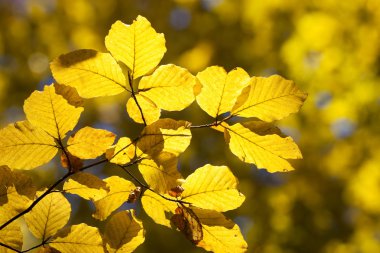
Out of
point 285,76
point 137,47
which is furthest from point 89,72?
point 285,76

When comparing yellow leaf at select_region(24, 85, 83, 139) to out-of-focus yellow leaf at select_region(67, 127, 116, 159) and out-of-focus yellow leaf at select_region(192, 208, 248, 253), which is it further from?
out-of-focus yellow leaf at select_region(192, 208, 248, 253)

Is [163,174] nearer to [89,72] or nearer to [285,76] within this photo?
[89,72]

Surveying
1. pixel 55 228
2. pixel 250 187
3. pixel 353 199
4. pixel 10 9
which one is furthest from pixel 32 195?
pixel 10 9

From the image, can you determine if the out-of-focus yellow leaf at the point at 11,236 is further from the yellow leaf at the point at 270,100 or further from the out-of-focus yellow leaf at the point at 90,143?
the yellow leaf at the point at 270,100

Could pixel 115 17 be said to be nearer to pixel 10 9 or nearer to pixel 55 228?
pixel 10 9

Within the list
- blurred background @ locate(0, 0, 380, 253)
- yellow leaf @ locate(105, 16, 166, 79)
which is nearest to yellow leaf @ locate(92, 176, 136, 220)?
yellow leaf @ locate(105, 16, 166, 79)

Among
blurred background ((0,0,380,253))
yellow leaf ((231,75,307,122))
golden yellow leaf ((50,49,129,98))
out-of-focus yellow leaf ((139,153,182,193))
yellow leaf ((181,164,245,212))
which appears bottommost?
blurred background ((0,0,380,253))

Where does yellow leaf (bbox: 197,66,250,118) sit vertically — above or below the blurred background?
above
